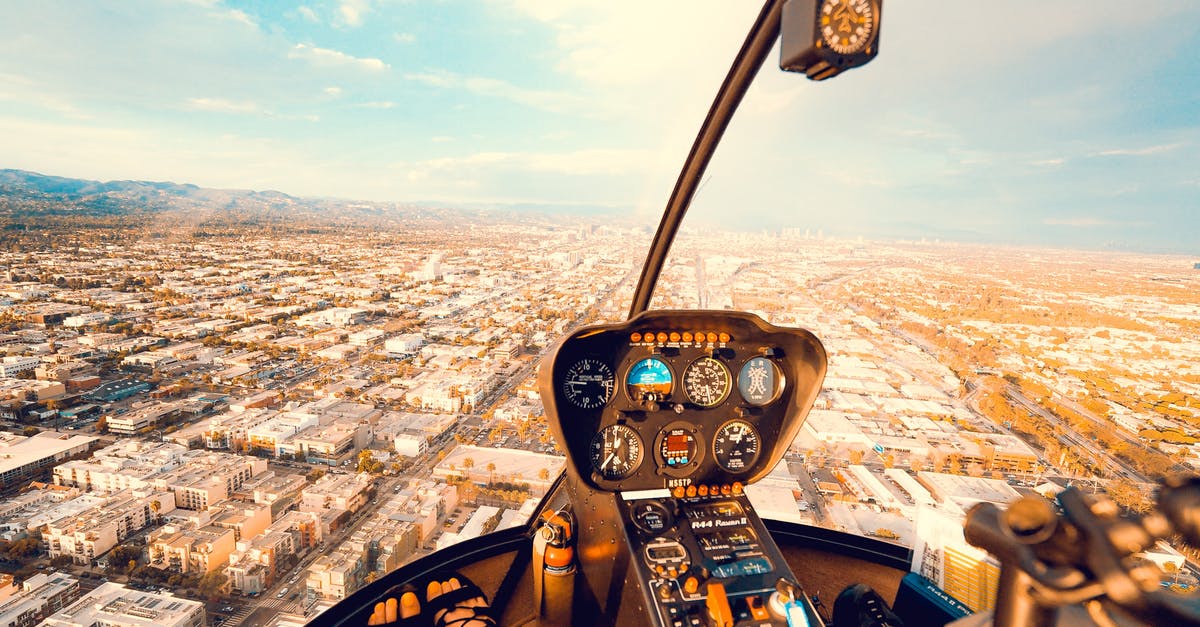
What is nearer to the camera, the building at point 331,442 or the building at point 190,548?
the building at point 190,548

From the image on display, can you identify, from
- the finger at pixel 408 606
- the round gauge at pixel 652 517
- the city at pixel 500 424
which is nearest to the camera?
the round gauge at pixel 652 517

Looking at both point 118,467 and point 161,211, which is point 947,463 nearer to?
point 118,467

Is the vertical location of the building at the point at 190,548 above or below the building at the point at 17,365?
below

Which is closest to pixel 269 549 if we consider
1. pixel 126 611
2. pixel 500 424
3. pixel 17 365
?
pixel 126 611

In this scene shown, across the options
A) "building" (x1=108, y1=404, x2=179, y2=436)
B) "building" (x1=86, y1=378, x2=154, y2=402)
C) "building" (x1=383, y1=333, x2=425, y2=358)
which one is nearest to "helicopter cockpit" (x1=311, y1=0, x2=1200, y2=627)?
"building" (x1=108, y1=404, x2=179, y2=436)

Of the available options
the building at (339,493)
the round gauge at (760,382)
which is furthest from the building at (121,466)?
the round gauge at (760,382)

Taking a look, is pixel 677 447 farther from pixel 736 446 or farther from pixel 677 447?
pixel 736 446

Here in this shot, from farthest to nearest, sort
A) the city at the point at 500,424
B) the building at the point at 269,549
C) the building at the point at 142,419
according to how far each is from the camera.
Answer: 1. the building at the point at 142,419
2. the building at the point at 269,549
3. the city at the point at 500,424

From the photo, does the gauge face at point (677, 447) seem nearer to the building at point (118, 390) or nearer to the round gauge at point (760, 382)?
the round gauge at point (760, 382)
